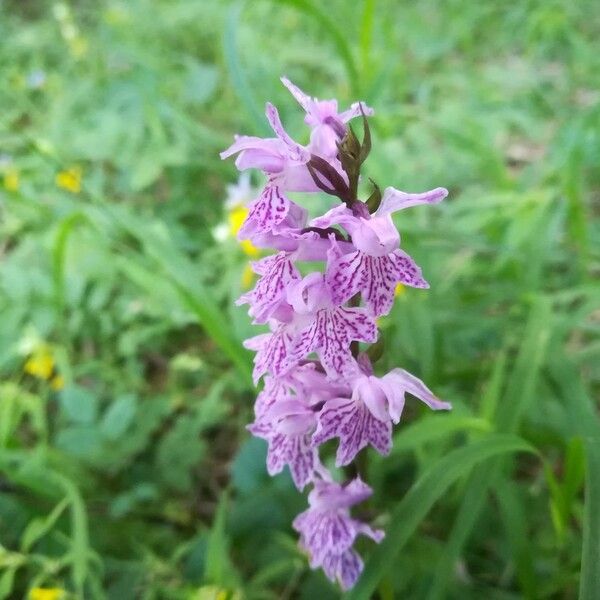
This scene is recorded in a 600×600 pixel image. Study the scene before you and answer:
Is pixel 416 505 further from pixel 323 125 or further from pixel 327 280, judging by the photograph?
pixel 323 125

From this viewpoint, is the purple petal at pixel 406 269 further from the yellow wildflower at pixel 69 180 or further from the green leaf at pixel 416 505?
the yellow wildflower at pixel 69 180

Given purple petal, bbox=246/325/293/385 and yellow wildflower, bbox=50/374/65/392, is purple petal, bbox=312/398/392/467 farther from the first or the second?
yellow wildflower, bbox=50/374/65/392

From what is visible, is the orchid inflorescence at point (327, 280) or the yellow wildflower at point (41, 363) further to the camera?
the yellow wildflower at point (41, 363)

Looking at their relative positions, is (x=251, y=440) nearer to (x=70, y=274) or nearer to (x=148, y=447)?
(x=148, y=447)

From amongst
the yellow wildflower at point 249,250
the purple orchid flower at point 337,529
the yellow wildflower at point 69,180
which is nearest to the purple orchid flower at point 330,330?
the purple orchid flower at point 337,529

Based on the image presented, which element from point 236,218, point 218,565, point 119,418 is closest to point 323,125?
point 218,565

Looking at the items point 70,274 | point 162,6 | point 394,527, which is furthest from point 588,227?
point 162,6
